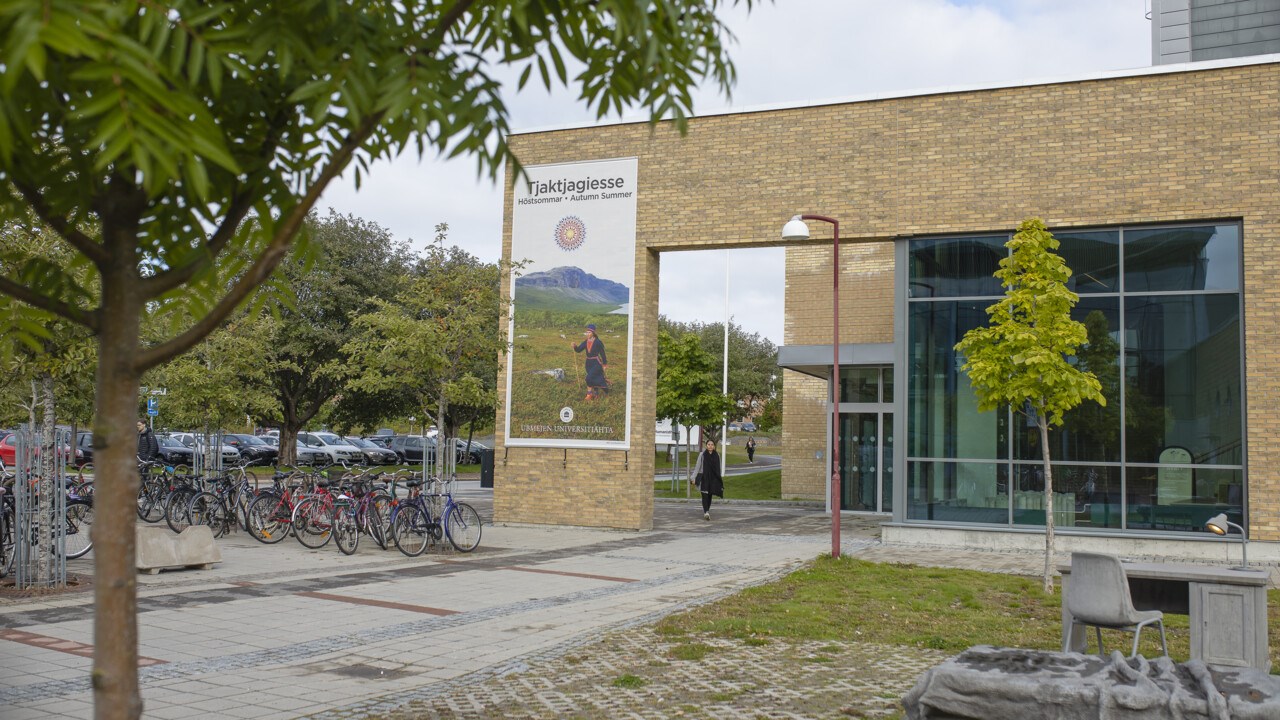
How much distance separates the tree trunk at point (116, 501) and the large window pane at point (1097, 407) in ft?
50.0

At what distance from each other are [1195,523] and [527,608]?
35.1 ft

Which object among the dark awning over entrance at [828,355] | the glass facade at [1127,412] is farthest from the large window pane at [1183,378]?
the dark awning over entrance at [828,355]

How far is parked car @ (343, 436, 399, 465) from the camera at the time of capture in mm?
49312

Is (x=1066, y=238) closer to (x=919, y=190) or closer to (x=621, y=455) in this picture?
(x=919, y=190)

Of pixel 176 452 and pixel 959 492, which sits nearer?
pixel 959 492

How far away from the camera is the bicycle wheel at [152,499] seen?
714 inches

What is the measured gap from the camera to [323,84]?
8.64 feet

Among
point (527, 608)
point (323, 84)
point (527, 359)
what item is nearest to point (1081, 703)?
point (323, 84)

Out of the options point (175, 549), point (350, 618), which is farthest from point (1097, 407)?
point (175, 549)

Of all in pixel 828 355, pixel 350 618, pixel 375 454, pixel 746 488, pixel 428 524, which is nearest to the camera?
pixel 350 618

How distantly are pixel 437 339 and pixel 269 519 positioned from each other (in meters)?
3.69

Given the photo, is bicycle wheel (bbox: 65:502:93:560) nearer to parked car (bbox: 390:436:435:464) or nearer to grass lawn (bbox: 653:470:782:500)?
grass lawn (bbox: 653:470:782:500)

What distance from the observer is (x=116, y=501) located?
2.88 meters

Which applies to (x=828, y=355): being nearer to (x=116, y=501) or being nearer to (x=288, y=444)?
(x=288, y=444)
